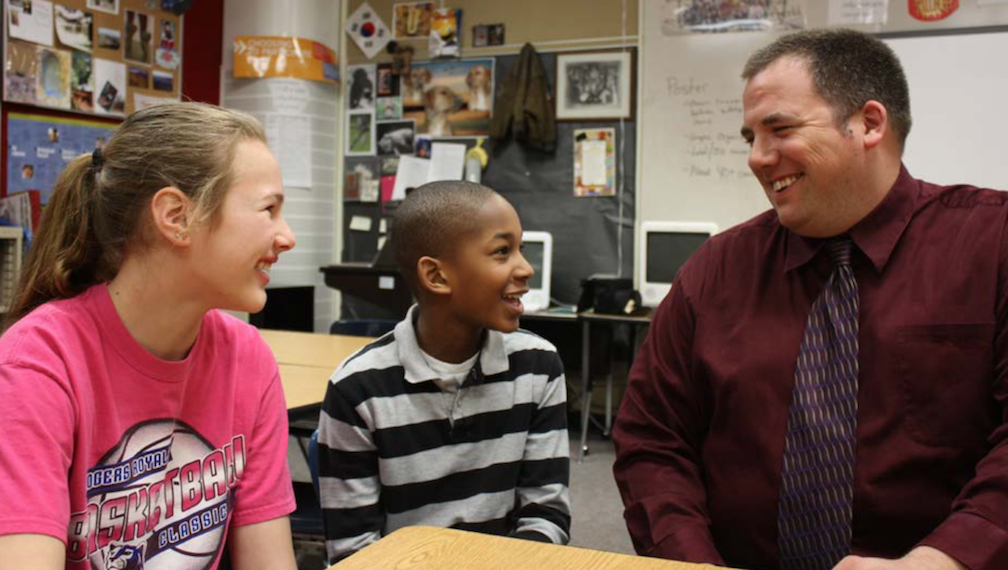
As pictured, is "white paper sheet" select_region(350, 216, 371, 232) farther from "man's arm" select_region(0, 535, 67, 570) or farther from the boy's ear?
"man's arm" select_region(0, 535, 67, 570)

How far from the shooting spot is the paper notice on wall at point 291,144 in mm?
5301

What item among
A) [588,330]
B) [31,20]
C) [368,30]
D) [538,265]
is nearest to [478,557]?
[588,330]

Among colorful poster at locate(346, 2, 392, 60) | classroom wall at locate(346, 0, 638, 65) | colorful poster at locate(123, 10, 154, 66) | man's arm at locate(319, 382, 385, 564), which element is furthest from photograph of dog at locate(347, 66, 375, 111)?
man's arm at locate(319, 382, 385, 564)

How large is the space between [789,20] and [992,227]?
3605 millimetres

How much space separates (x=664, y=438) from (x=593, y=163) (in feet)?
12.3

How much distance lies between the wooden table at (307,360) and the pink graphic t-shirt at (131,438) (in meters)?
0.71

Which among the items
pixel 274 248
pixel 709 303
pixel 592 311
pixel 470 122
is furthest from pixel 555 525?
pixel 470 122

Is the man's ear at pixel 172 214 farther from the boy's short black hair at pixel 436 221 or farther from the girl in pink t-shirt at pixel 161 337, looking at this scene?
the boy's short black hair at pixel 436 221

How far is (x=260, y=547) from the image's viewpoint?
121 centimetres

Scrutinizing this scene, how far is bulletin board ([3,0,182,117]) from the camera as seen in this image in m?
4.32

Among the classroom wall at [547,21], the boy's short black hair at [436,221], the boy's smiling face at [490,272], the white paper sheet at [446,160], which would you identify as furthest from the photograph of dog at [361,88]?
the boy's smiling face at [490,272]

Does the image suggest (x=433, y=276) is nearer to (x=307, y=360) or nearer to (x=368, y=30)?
(x=307, y=360)

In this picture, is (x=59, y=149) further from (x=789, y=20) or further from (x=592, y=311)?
(x=789, y=20)

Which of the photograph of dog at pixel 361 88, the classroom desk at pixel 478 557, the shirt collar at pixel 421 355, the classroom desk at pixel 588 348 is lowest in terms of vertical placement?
the classroom desk at pixel 588 348
